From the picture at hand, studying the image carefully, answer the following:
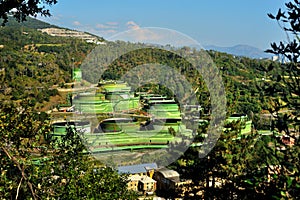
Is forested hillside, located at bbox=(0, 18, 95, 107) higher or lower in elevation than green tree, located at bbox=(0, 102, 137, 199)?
higher

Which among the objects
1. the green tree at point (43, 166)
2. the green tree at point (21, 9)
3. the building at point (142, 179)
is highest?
the green tree at point (21, 9)

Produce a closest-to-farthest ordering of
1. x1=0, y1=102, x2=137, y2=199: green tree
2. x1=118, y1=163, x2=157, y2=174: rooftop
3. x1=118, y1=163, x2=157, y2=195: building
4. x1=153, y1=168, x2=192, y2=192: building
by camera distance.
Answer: x1=0, y1=102, x2=137, y2=199: green tree < x1=153, y1=168, x2=192, y2=192: building < x1=118, y1=163, x2=157, y2=195: building < x1=118, y1=163, x2=157, y2=174: rooftop

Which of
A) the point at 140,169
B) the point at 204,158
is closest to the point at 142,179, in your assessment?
the point at 140,169

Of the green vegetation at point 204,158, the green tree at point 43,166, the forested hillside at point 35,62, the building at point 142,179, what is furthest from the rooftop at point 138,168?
the green tree at point 43,166

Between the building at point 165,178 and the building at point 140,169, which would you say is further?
the building at point 140,169

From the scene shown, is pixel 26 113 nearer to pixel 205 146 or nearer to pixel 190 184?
pixel 190 184

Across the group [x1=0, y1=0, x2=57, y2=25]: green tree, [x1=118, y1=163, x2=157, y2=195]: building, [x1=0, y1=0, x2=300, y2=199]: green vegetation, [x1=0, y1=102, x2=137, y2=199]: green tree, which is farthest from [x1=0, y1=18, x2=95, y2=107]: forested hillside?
[x1=0, y1=0, x2=57, y2=25]: green tree

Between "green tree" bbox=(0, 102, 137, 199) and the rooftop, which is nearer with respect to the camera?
"green tree" bbox=(0, 102, 137, 199)

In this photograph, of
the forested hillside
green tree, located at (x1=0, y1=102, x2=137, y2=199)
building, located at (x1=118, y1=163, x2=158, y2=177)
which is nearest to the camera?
green tree, located at (x1=0, y1=102, x2=137, y2=199)

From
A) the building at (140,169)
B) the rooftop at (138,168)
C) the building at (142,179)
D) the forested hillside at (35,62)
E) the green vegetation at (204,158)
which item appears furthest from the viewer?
the forested hillside at (35,62)

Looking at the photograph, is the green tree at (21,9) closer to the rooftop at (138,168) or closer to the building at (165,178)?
the building at (165,178)

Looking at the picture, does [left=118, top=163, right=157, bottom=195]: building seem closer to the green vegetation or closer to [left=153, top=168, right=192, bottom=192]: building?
[left=153, top=168, right=192, bottom=192]: building

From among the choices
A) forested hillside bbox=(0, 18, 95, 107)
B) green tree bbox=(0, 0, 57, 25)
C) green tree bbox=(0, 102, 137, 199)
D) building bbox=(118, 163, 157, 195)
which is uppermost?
forested hillside bbox=(0, 18, 95, 107)
